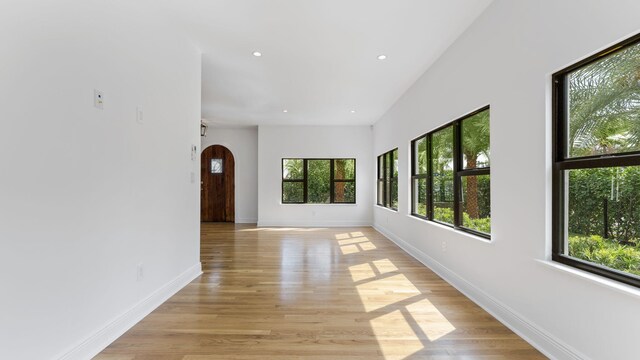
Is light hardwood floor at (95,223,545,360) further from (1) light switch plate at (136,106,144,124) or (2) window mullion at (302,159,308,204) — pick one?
(2) window mullion at (302,159,308,204)

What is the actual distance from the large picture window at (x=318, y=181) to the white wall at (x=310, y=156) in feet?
0.46

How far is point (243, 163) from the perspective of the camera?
8.62m

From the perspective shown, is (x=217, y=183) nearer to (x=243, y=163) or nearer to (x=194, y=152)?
(x=243, y=163)

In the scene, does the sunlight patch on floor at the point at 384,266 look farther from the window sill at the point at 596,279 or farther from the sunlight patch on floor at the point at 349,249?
the window sill at the point at 596,279

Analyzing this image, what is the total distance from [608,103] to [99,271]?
3.28 meters

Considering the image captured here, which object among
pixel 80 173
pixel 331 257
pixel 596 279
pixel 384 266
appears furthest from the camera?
pixel 331 257

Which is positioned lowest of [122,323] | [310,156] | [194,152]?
[122,323]

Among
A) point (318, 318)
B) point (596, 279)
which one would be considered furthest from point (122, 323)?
point (596, 279)

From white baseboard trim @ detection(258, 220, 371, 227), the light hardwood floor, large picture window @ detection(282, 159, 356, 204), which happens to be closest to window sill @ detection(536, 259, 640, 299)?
the light hardwood floor

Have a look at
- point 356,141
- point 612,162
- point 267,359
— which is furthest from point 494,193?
point 356,141

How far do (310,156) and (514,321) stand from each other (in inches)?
248

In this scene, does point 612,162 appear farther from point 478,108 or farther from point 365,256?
point 365,256

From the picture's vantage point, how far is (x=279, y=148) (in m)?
8.05

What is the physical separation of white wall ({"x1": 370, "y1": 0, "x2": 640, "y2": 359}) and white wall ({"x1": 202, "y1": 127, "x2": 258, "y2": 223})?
621 cm
